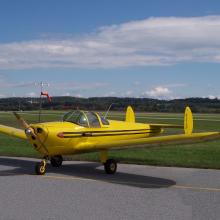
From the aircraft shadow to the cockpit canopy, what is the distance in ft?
4.34

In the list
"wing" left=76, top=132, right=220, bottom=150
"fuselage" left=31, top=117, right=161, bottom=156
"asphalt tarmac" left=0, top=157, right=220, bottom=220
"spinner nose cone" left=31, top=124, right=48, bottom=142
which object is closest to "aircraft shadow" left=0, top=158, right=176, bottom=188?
"asphalt tarmac" left=0, top=157, right=220, bottom=220

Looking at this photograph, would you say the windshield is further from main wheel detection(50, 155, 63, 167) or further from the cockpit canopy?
main wheel detection(50, 155, 63, 167)

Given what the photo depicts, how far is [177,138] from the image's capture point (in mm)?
10703

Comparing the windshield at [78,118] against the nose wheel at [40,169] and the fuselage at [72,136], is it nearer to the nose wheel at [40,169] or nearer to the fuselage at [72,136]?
the fuselage at [72,136]

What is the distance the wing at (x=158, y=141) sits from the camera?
404 inches

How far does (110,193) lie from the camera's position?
888cm

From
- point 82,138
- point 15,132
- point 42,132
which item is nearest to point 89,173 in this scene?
point 82,138

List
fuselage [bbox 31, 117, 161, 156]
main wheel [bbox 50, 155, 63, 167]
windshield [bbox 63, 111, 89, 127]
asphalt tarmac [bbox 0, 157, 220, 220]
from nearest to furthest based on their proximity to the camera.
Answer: asphalt tarmac [bbox 0, 157, 220, 220] < fuselage [bbox 31, 117, 161, 156] < windshield [bbox 63, 111, 89, 127] < main wheel [bbox 50, 155, 63, 167]

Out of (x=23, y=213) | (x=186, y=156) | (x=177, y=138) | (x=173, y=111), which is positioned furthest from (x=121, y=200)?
(x=173, y=111)

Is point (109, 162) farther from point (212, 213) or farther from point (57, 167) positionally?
point (212, 213)

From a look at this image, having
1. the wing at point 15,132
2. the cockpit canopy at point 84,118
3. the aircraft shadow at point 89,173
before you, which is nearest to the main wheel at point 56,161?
the aircraft shadow at point 89,173

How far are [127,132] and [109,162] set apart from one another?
6.56ft

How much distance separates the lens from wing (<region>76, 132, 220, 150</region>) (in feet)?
33.6

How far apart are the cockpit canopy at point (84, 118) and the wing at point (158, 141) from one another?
0.56 metres
